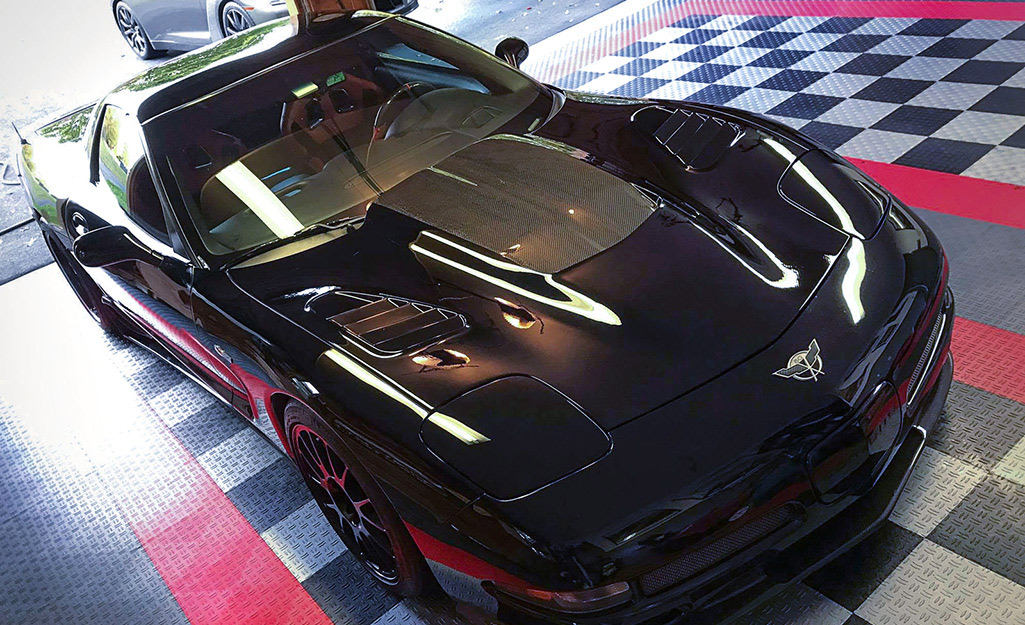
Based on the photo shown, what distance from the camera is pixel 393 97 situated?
2275 mm

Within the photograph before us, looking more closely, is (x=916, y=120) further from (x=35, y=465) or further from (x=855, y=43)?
(x=35, y=465)

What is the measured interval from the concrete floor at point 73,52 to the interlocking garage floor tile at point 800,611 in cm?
382

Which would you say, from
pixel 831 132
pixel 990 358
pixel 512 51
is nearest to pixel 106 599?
pixel 512 51

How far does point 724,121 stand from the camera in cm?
212

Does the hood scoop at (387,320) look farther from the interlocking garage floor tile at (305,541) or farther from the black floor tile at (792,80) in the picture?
the black floor tile at (792,80)

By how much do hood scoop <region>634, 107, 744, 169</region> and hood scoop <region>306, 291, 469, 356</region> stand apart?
729 mm

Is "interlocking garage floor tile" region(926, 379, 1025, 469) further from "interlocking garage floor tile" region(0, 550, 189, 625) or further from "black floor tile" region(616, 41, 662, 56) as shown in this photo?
"black floor tile" region(616, 41, 662, 56)

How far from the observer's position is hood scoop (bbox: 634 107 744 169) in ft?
6.50

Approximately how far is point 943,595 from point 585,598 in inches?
29.7

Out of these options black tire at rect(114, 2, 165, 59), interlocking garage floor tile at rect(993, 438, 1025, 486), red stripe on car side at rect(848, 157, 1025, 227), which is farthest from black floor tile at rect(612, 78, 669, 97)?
black tire at rect(114, 2, 165, 59)

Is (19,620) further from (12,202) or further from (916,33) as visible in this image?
(916,33)

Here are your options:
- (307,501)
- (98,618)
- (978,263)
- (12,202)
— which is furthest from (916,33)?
(12,202)

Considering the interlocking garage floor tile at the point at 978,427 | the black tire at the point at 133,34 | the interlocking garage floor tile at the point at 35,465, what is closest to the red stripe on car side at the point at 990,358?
the interlocking garage floor tile at the point at 978,427

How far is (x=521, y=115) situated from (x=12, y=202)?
4.05m
